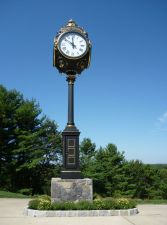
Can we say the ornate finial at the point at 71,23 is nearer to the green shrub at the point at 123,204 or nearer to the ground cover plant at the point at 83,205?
the ground cover plant at the point at 83,205

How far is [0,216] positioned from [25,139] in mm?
22757

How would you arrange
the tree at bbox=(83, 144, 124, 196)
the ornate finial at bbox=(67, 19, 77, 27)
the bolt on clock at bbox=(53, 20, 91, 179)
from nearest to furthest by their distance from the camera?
the bolt on clock at bbox=(53, 20, 91, 179), the ornate finial at bbox=(67, 19, 77, 27), the tree at bbox=(83, 144, 124, 196)

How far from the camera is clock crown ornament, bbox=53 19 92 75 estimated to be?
14.5 meters

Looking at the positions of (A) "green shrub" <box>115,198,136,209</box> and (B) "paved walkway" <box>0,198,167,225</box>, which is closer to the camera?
(B) "paved walkway" <box>0,198,167,225</box>

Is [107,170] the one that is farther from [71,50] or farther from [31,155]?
[71,50]

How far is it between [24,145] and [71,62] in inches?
818

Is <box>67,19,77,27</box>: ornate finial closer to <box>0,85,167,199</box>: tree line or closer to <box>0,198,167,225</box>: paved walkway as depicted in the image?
<box>0,198,167,225</box>: paved walkway

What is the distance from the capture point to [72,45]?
14609 millimetres

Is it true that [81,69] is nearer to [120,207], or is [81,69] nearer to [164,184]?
[120,207]

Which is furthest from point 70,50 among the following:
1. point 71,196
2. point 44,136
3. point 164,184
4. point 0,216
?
point 164,184

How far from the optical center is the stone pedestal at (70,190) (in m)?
13.6

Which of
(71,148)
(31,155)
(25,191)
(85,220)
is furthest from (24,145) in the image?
(85,220)

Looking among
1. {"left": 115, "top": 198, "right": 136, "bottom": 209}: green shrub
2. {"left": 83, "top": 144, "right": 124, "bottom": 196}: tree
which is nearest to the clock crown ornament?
{"left": 115, "top": 198, "right": 136, "bottom": 209}: green shrub

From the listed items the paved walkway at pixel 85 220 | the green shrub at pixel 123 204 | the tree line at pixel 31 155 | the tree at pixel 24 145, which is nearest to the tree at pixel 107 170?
the tree line at pixel 31 155
